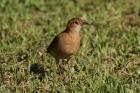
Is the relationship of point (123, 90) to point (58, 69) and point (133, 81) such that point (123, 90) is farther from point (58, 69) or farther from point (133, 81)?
point (58, 69)

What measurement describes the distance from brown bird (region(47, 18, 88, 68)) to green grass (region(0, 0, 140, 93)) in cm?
32

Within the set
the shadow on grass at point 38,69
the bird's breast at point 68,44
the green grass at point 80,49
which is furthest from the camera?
the shadow on grass at point 38,69

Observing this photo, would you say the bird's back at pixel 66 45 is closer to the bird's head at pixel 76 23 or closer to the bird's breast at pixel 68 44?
the bird's breast at pixel 68 44

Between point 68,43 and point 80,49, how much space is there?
1.36m

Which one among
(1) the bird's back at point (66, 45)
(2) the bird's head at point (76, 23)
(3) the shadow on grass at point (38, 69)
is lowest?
(3) the shadow on grass at point (38, 69)

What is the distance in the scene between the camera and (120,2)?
1359 centimetres

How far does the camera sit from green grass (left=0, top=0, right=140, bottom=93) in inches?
350

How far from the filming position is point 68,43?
933 centimetres

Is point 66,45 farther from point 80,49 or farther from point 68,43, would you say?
point 80,49

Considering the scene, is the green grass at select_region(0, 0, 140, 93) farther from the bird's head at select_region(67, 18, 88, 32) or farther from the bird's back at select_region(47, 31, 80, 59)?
the bird's head at select_region(67, 18, 88, 32)

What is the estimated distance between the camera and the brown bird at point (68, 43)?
9.33 metres

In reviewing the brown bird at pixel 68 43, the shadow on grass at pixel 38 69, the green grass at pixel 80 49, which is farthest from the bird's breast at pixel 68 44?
the shadow on grass at pixel 38 69

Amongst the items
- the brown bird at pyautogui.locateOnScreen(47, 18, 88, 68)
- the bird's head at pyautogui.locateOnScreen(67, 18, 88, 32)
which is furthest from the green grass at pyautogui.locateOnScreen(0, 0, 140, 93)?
the bird's head at pyautogui.locateOnScreen(67, 18, 88, 32)

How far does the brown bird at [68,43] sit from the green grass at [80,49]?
32 cm
